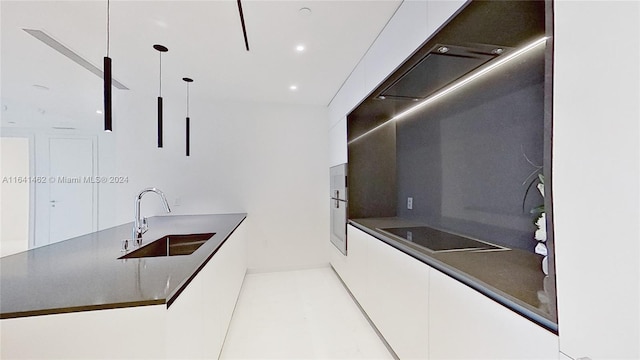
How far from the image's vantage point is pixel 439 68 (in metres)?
1.77

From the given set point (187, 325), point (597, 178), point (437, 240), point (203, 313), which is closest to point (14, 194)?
point (203, 313)

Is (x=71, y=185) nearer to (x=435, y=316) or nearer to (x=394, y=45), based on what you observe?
(x=394, y=45)

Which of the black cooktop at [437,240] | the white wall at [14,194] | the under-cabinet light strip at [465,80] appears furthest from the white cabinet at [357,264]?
the white wall at [14,194]

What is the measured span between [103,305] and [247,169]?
317 cm

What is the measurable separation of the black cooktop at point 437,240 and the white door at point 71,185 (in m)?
6.00

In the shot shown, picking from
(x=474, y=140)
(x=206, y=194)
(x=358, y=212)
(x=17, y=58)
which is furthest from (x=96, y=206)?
(x=474, y=140)

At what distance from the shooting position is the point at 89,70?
287 cm

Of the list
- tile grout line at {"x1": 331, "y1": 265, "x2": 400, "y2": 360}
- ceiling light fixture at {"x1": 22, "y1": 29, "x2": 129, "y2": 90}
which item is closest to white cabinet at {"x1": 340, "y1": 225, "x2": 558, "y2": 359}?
tile grout line at {"x1": 331, "y1": 265, "x2": 400, "y2": 360}

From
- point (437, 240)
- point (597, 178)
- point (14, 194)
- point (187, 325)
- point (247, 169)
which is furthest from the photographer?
point (14, 194)

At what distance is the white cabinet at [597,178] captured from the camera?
0.56 meters

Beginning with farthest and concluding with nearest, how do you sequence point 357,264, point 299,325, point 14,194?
1. point 14,194
2. point 357,264
3. point 299,325

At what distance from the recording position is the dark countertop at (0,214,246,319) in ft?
3.05

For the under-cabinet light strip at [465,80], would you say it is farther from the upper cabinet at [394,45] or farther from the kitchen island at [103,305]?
the kitchen island at [103,305]

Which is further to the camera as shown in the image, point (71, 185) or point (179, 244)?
point (71, 185)
